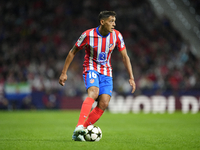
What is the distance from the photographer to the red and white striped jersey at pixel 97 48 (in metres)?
5.45

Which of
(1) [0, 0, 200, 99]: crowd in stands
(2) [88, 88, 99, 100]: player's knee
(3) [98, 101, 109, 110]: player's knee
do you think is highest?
(1) [0, 0, 200, 99]: crowd in stands

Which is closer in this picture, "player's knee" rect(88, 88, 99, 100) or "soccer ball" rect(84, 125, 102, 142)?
"soccer ball" rect(84, 125, 102, 142)

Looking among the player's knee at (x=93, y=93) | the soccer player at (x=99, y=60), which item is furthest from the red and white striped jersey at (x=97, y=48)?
the player's knee at (x=93, y=93)

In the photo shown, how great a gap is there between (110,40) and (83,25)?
17877 mm

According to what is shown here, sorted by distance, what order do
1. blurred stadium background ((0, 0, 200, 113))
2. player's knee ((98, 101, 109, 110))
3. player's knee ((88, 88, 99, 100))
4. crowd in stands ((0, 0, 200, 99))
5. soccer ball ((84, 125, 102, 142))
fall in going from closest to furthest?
1. soccer ball ((84, 125, 102, 142))
2. player's knee ((88, 88, 99, 100))
3. player's knee ((98, 101, 109, 110))
4. blurred stadium background ((0, 0, 200, 113))
5. crowd in stands ((0, 0, 200, 99))

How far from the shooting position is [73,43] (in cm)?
2177

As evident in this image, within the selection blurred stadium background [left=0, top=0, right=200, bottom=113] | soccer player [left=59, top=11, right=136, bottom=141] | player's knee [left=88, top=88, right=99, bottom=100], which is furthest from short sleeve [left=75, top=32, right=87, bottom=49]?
blurred stadium background [left=0, top=0, right=200, bottom=113]

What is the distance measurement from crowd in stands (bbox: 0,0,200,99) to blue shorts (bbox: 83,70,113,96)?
12343mm

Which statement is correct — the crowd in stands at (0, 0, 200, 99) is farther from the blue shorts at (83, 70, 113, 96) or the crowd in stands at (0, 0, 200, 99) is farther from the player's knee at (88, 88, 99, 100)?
the player's knee at (88, 88, 99, 100)

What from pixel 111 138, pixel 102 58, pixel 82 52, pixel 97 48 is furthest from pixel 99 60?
pixel 82 52

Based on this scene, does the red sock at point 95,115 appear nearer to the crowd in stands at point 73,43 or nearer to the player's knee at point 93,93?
the player's knee at point 93,93

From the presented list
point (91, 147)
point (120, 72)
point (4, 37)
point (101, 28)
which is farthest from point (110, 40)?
point (4, 37)

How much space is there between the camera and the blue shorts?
533 centimetres

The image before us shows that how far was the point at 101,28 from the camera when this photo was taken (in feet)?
17.9
